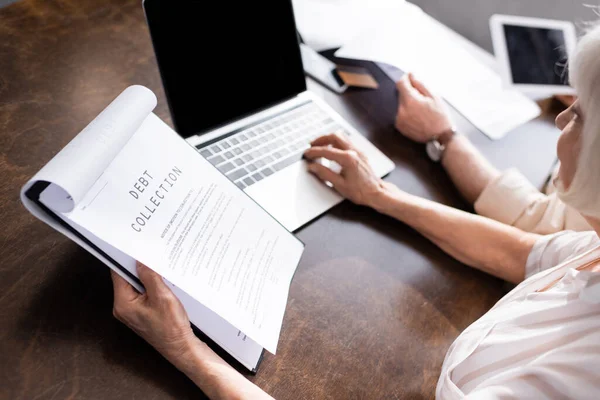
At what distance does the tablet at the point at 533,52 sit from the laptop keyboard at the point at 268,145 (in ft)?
1.79

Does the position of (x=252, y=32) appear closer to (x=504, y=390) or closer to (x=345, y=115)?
(x=345, y=115)

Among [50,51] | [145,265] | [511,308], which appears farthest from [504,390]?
[50,51]

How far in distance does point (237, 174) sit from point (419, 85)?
0.59 meters

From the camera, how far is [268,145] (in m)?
0.96

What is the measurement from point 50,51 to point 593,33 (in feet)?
3.27

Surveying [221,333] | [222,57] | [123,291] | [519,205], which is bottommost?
[519,205]

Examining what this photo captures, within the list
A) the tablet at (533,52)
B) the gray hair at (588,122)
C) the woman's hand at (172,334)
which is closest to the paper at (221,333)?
the woman's hand at (172,334)

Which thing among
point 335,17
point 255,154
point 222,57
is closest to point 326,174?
point 255,154

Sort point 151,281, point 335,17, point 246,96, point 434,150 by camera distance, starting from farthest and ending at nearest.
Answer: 1. point 335,17
2. point 434,150
3. point 246,96
4. point 151,281

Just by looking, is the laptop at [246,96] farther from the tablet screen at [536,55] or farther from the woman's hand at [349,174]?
the tablet screen at [536,55]

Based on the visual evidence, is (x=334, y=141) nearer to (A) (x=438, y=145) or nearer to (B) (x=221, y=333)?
(A) (x=438, y=145)

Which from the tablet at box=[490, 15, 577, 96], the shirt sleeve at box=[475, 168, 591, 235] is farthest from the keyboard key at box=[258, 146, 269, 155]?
the tablet at box=[490, 15, 577, 96]

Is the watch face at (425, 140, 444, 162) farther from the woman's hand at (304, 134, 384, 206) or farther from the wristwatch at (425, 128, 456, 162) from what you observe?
the woman's hand at (304, 134, 384, 206)

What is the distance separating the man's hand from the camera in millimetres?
1125
